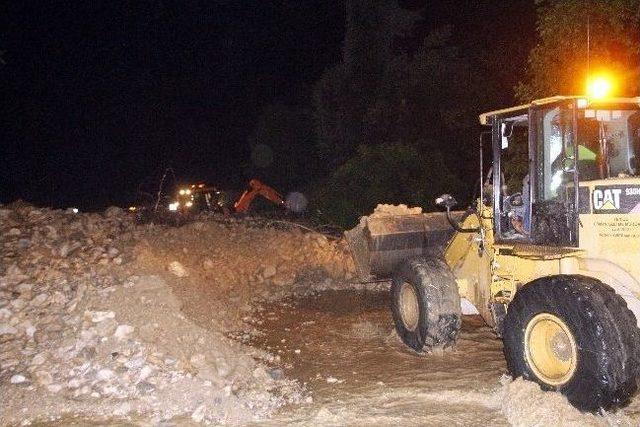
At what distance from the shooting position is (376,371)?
7250 mm

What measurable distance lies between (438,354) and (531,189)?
2525 millimetres

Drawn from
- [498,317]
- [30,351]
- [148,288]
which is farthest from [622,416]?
[30,351]

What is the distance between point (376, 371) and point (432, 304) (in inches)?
39.1

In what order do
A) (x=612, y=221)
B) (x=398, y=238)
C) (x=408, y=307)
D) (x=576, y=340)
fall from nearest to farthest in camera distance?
(x=576, y=340) < (x=612, y=221) < (x=408, y=307) < (x=398, y=238)

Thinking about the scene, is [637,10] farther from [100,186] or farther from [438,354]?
[100,186]

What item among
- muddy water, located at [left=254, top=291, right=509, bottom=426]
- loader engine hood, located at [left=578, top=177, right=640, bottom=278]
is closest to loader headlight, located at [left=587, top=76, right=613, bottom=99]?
loader engine hood, located at [left=578, top=177, right=640, bottom=278]

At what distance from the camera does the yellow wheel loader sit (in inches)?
201

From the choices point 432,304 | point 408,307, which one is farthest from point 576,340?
point 408,307

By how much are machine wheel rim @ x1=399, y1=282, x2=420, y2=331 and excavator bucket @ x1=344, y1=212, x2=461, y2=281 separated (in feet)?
7.35

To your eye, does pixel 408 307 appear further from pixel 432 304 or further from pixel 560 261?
pixel 560 261

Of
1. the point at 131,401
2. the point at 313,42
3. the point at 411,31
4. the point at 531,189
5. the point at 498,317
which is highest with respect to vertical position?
the point at 313,42

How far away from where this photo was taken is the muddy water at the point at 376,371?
19.2ft

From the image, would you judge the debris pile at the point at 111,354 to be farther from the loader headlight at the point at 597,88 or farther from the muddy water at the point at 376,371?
the loader headlight at the point at 597,88

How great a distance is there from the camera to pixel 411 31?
29469mm
